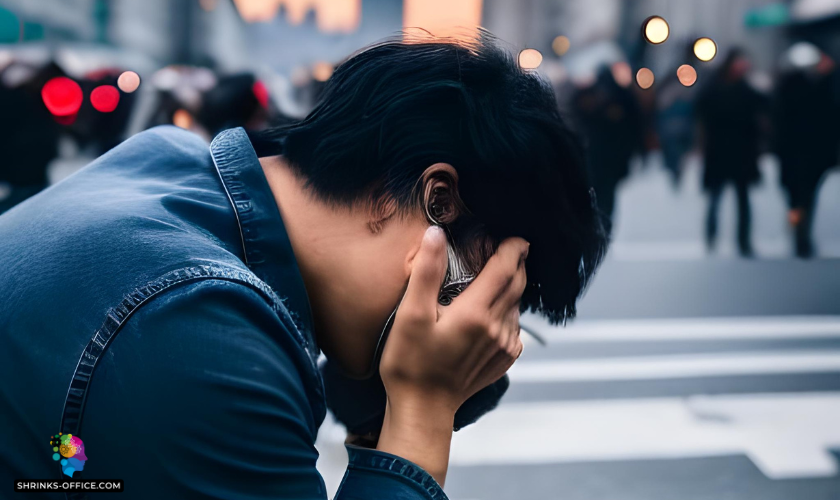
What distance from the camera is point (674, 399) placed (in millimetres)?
4555

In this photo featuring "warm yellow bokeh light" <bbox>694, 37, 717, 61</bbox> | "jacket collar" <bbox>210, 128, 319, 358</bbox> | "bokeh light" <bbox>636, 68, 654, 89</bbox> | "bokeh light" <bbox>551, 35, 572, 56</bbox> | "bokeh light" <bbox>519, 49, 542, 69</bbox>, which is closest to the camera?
"jacket collar" <bbox>210, 128, 319, 358</bbox>

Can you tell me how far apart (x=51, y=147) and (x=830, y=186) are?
9993 mm

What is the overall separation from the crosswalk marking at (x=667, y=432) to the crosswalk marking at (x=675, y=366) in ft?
1.39

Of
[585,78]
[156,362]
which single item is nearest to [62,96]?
[585,78]

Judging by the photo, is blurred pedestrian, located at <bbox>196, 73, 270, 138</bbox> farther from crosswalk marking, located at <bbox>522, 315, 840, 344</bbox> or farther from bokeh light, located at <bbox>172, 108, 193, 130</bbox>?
crosswalk marking, located at <bbox>522, 315, 840, 344</bbox>

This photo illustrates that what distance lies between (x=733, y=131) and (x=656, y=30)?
215 inches

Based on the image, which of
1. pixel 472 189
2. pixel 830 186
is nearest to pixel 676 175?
pixel 830 186

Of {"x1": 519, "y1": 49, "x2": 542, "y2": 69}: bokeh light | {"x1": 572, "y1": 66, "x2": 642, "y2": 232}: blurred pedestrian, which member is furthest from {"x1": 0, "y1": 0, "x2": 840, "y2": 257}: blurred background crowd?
{"x1": 519, "y1": 49, "x2": 542, "y2": 69}: bokeh light

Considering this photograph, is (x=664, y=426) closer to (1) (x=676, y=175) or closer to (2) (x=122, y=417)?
(2) (x=122, y=417)

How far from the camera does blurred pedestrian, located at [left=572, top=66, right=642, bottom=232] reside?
26.2ft

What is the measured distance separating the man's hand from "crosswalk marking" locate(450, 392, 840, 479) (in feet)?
7.79

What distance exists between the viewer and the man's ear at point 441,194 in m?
1.40

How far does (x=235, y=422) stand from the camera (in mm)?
1073

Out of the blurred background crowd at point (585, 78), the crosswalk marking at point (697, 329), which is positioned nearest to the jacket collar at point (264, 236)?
the blurred background crowd at point (585, 78)
